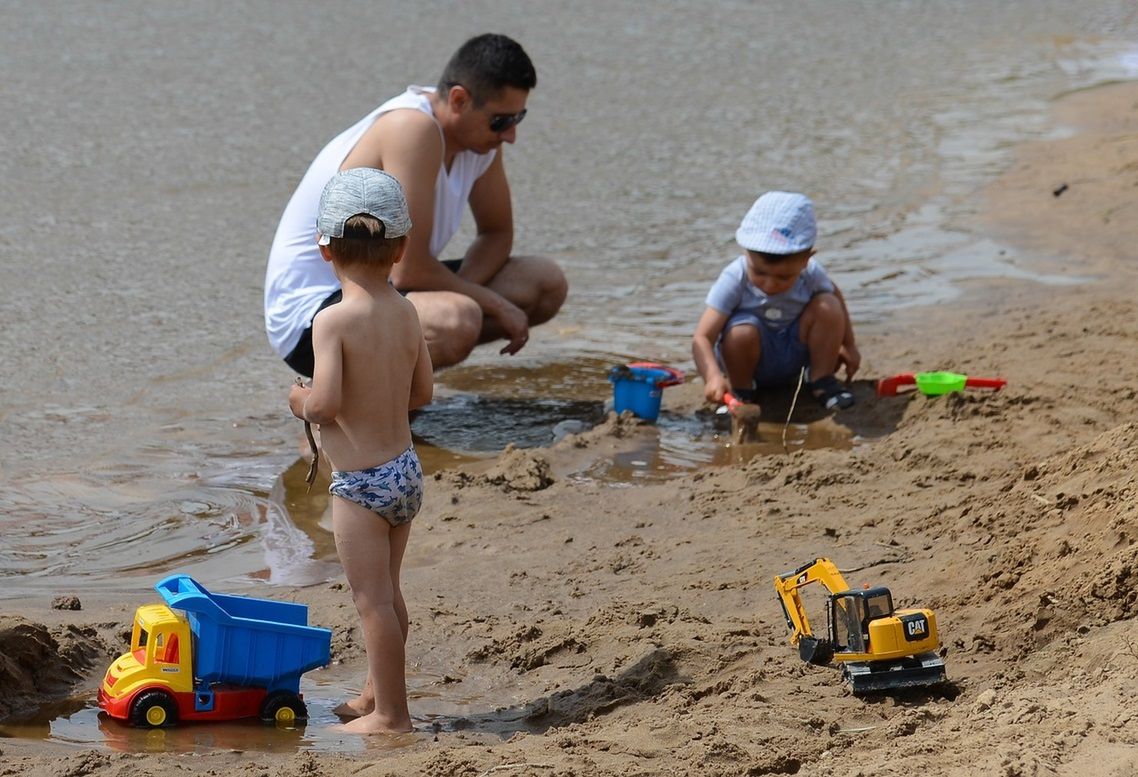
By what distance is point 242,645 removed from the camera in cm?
335

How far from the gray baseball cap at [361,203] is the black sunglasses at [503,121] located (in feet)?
7.34

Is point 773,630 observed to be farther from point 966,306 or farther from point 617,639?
point 966,306

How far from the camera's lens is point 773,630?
3.67m

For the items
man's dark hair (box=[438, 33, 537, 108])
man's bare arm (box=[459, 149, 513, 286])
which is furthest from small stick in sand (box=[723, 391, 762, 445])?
man's dark hair (box=[438, 33, 537, 108])

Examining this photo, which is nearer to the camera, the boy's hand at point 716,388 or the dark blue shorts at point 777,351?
the boy's hand at point 716,388

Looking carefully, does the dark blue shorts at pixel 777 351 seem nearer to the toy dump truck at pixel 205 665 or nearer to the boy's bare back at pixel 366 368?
the boy's bare back at pixel 366 368

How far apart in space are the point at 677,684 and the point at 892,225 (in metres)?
6.00

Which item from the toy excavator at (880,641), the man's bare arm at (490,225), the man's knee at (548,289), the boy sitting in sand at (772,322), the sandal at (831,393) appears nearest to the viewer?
the toy excavator at (880,641)

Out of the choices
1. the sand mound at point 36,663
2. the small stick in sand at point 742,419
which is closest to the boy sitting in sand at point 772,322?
the small stick in sand at point 742,419

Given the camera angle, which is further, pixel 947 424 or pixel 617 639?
pixel 947 424

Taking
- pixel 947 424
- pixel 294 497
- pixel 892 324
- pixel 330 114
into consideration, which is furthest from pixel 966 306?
pixel 330 114

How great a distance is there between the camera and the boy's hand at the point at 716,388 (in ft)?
18.3

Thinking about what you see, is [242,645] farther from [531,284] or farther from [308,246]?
[531,284]

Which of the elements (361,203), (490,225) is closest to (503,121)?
(490,225)
